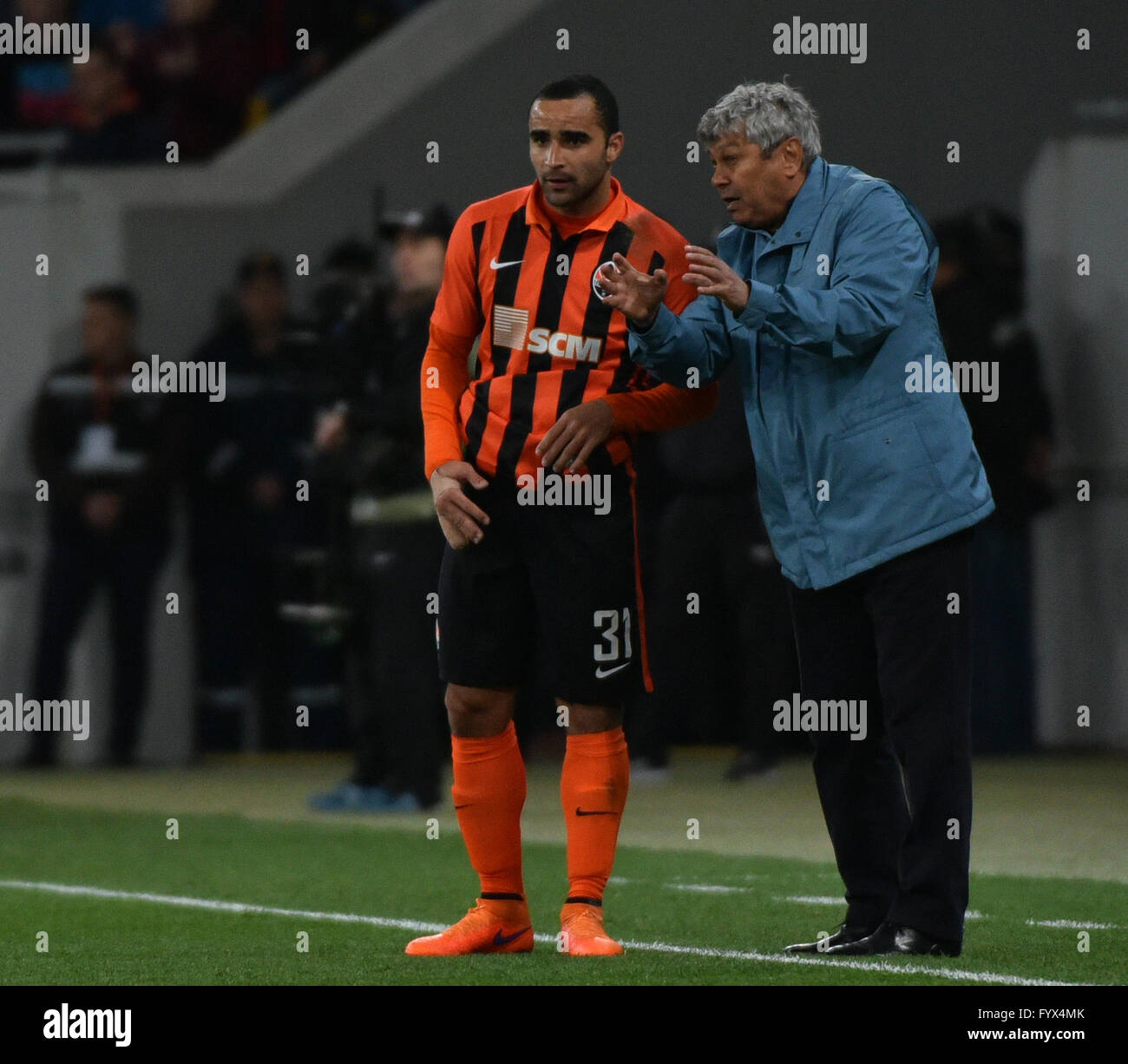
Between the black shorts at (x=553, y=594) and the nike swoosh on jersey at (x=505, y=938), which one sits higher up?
the black shorts at (x=553, y=594)

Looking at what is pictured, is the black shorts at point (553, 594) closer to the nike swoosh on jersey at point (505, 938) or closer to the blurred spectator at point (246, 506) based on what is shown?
the nike swoosh on jersey at point (505, 938)

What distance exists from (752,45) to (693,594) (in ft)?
9.27

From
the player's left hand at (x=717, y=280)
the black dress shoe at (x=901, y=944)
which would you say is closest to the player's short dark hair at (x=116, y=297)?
the player's left hand at (x=717, y=280)

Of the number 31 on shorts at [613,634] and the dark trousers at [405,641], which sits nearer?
the number 31 on shorts at [613,634]

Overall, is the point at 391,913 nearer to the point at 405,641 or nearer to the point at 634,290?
the point at 634,290

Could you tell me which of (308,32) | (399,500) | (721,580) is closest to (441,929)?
(399,500)

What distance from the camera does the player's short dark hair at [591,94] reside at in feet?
16.1

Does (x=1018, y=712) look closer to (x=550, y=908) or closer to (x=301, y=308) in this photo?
(x=301, y=308)

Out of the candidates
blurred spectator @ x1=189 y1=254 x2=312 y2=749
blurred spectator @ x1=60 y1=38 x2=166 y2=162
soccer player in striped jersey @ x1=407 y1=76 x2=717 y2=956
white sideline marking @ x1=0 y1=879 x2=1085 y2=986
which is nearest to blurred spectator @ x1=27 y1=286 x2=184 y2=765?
blurred spectator @ x1=189 y1=254 x2=312 y2=749

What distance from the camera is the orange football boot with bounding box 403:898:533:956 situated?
5.03 m

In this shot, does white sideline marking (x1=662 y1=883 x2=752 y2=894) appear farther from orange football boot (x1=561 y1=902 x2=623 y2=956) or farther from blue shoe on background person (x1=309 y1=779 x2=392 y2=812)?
blue shoe on background person (x1=309 y1=779 x2=392 y2=812)

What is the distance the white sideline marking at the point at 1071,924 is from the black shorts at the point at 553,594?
4.48 ft
